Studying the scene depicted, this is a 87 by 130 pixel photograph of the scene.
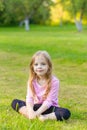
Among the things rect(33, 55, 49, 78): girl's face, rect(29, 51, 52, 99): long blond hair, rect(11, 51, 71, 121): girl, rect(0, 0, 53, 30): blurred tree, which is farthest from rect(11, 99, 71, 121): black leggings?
rect(0, 0, 53, 30): blurred tree

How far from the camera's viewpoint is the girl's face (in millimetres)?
6730

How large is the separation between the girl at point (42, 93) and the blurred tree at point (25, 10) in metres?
46.2

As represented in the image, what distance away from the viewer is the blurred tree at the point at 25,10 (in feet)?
190

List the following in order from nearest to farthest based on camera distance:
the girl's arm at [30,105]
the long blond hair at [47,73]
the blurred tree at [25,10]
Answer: the girl's arm at [30,105]
the long blond hair at [47,73]
the blurred tree at [25,10]

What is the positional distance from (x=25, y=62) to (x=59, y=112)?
9.20m

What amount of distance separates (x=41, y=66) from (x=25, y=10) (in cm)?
5337

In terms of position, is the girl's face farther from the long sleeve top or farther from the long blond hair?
the long sleeve top

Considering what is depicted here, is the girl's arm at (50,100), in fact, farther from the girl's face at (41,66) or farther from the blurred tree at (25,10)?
the blurred tree at (25,10)

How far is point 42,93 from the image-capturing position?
6863 millimetres

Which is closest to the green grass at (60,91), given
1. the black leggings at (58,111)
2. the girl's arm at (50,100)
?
the black leggings at (58,111)

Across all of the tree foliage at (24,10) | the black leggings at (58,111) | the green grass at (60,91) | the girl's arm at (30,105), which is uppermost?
the girl's arm at (30,105)

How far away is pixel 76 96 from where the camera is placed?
912 cm

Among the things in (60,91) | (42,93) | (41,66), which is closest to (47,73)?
(41,66)

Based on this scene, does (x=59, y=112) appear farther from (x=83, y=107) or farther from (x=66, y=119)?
(x=83, y=107)
